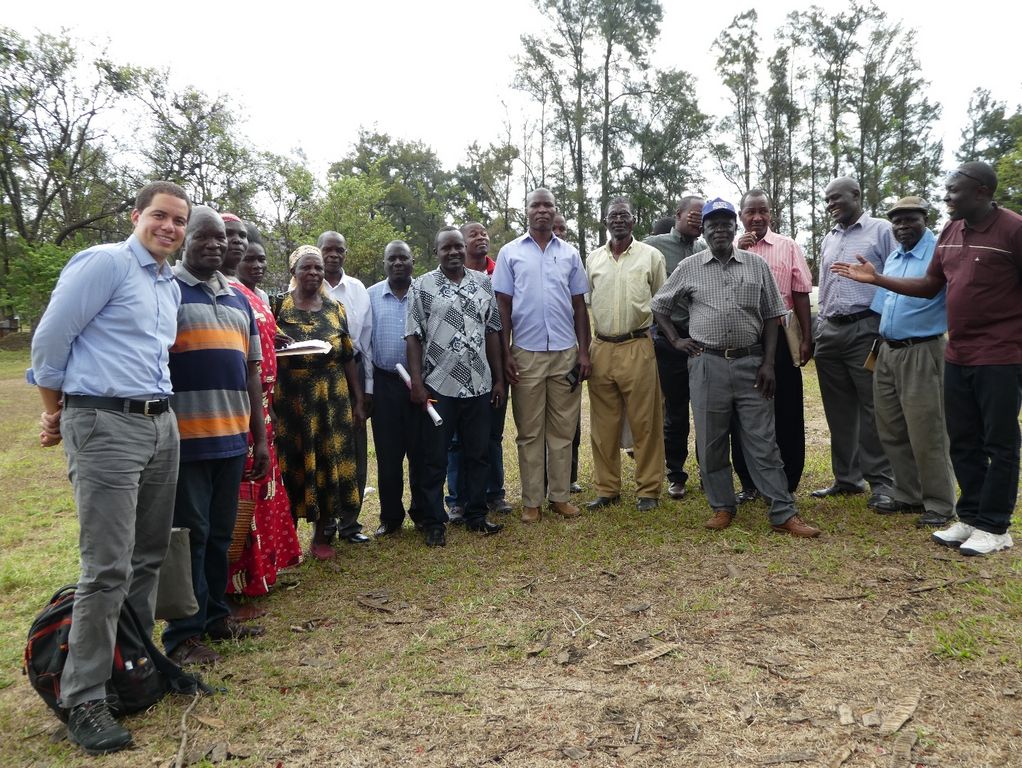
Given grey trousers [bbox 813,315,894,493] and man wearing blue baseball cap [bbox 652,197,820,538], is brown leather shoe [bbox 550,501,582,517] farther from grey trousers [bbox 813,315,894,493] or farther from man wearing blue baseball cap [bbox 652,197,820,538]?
grey trousers [bbox 813,315,894,493]

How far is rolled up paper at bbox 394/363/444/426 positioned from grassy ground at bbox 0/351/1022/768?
87 centimetres

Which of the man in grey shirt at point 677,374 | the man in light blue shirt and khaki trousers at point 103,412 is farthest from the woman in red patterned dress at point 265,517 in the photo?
the man in grey shirt at point 677,374

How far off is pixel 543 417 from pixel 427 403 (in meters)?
1.01

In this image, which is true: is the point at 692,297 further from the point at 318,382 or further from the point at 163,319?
the point at 163,319

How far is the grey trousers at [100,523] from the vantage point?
8.38 feet

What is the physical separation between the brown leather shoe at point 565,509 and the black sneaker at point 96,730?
334 cm

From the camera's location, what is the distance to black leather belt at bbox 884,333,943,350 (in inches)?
183

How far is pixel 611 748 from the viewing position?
246 cm

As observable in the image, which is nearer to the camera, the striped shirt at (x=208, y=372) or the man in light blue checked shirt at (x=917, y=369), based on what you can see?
the striped shirt at (x=208, y=372)

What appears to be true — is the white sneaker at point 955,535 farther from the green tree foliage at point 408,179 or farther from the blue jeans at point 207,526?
the green tree foliage at point 408,179

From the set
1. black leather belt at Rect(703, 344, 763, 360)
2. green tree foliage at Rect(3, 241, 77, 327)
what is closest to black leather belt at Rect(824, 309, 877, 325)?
black leather belt at Rect(703, 344, 763, 360)

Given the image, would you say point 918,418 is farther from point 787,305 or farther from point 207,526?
point 207,526

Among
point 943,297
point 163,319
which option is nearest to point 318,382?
point 163,319

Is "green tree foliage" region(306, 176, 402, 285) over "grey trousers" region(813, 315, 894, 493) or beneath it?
over
